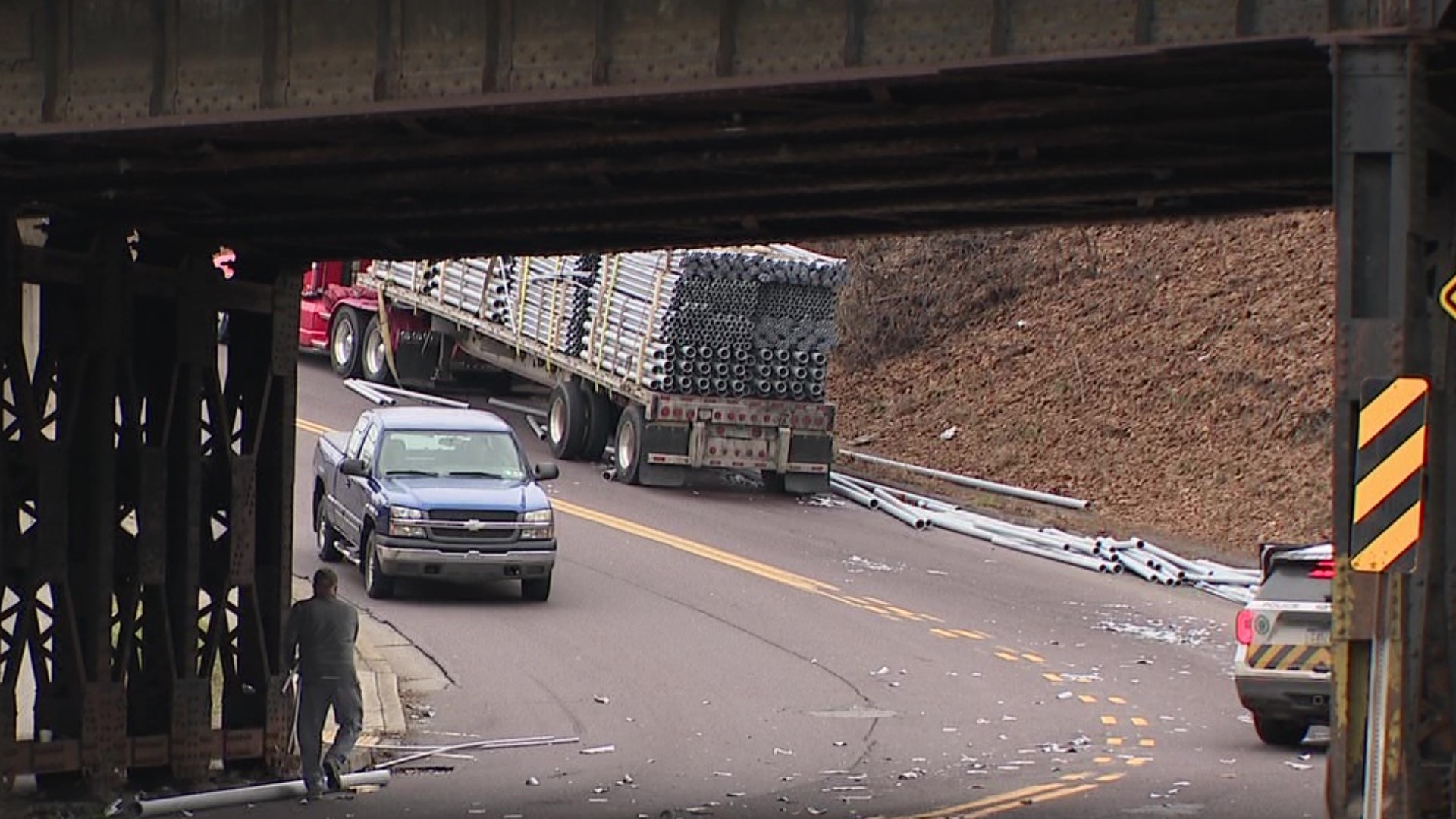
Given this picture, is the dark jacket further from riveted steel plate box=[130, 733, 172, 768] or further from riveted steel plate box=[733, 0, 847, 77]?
riveted steel plate box=[733, 0, 847, 77]

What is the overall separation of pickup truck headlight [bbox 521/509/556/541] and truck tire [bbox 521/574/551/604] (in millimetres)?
441

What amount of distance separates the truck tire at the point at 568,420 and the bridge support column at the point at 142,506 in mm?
13922

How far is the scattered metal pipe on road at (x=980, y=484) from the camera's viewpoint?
31994 mm

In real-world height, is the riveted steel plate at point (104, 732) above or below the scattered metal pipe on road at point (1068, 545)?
below

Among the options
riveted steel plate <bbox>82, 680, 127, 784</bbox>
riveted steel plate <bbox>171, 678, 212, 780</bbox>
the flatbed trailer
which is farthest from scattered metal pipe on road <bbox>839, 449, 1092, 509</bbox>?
riveted steel plate <bbox>82, 680, 127, 784</bbox>

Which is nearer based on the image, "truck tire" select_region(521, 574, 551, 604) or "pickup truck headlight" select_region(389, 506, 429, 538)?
"pickup truck headlight" select_region(389, 506, 429, 538)

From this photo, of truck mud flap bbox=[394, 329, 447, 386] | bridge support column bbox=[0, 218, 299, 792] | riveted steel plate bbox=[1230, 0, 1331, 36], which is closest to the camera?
riveted steel plate bbox=[1230, 0, 1331, 36]

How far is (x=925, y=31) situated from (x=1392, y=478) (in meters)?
3.38

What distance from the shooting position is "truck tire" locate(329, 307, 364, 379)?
37875 mm

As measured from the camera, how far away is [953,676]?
862 inches

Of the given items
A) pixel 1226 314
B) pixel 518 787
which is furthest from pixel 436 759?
pixel 1226 314

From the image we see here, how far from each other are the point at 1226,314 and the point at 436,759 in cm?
2195

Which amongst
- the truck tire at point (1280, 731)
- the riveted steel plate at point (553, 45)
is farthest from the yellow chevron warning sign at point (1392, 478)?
the truck tire at point (1280, 731)

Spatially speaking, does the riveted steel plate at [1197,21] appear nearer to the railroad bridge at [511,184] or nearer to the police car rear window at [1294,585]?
the railroad bridge at [511,184]
